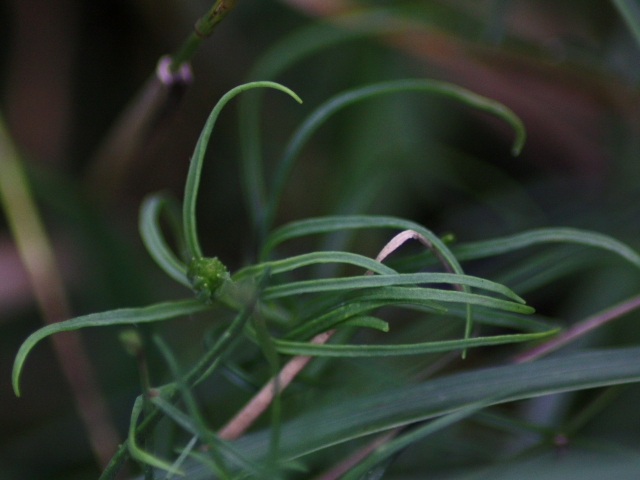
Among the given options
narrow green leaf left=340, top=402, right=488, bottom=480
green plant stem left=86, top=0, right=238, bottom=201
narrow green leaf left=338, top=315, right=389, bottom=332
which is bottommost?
narrow green leaf left=340, top=402, right=488, bottom=480

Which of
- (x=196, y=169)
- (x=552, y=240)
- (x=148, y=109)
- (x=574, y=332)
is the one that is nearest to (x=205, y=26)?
(x=196, y=169)

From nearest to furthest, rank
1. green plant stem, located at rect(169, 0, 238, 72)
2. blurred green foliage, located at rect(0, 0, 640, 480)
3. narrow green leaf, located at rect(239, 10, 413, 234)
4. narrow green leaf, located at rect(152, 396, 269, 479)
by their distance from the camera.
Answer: narrow green leaf, located at rect(152, 396, 269, 479), green plant stem, located at rect(169, 0, 238, 72), narrow green leaf, located at rect(239, 10, 413, 234), blurred green foliage, located at rect(0, 0, 640, 480)

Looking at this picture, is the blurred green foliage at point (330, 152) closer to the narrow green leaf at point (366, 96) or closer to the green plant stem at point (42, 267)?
the green plant stem at point (42, 267)

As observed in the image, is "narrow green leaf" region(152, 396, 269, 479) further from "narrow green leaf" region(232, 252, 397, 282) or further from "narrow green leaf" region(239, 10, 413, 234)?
"narrow green leaf" region(239, 10, 413, 234)

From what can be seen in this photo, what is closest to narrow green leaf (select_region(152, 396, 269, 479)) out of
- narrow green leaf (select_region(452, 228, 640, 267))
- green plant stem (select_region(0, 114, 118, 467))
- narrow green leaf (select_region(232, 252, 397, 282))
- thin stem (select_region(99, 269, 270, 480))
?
thin stem (select_region(99, 269, 270, 480))

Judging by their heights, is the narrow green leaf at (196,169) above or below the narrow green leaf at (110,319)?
above

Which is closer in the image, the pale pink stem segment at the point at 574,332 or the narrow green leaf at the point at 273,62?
the pale pink stem segment at the point at 574,332

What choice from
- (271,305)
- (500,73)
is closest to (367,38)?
(500,73)

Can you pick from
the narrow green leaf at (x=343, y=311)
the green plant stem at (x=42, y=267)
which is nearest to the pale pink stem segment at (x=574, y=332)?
the narrow green leaf at (x=343, y=311)
